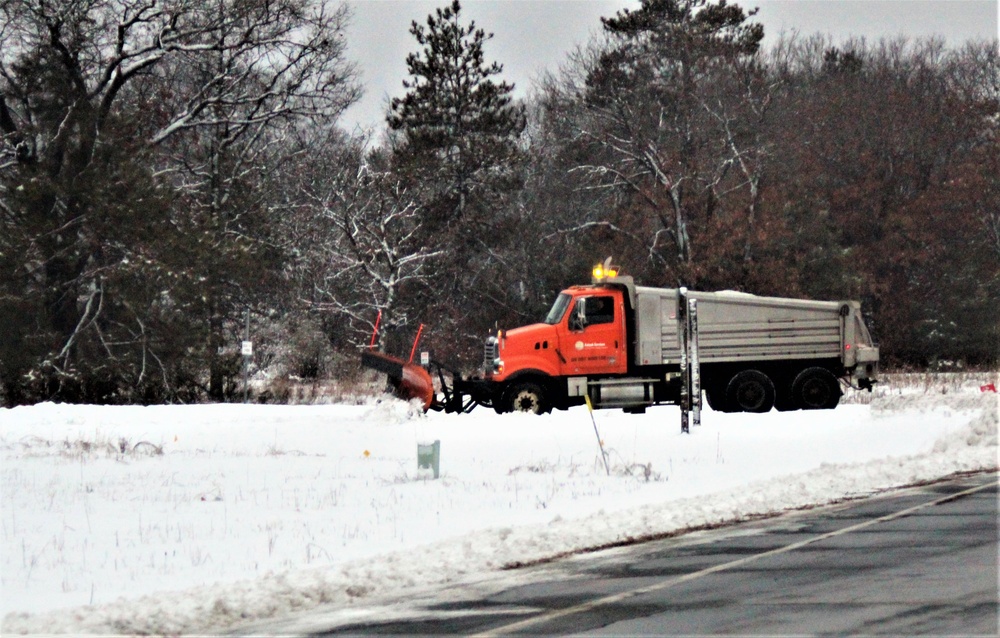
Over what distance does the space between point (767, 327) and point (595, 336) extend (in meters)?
3.88

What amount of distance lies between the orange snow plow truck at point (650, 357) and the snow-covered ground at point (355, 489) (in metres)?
0.78

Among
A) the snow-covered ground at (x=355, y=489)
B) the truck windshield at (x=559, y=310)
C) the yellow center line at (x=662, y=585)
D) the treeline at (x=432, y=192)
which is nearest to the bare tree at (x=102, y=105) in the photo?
the treeline at (x=432, y=192)

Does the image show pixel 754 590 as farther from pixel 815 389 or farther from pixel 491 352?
pixel 815 389

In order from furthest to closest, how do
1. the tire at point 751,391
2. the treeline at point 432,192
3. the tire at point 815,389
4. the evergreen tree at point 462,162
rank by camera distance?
the evergreen tree at point 462,162 → the treeline at point 432,192 → the tire at point 815,389 → the tire at point 751,391

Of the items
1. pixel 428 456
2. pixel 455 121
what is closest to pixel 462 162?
pixel 455 121

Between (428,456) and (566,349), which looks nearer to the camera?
(428,456)

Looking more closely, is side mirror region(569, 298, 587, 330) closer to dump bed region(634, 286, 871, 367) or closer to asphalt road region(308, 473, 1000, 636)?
dump bed region(634, 286, 871, 367)

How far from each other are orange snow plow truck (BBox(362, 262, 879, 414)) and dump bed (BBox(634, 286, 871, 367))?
0.02 metres

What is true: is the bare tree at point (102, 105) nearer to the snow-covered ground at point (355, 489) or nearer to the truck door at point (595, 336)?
the snow-covered ground at point (355, 489)

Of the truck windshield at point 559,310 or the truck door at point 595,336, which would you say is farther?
the truck windshield at point 559,310

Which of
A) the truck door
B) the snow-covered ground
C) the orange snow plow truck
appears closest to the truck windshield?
the orange snow plow truck

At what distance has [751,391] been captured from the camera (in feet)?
102

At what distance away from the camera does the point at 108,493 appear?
1662cm

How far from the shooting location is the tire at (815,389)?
102 feet
